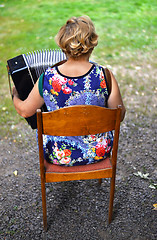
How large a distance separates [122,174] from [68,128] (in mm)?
1393

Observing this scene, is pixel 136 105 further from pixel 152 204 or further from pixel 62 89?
pixel 62 89

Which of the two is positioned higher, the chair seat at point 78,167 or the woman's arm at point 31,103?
the woman's arm at point 31,103

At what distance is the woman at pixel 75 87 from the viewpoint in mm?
1985

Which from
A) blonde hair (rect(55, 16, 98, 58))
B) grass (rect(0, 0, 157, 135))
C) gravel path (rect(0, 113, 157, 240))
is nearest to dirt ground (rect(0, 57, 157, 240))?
gravel path (rect(0, 113, 157, 240))

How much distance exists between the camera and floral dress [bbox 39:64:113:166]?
2031mm

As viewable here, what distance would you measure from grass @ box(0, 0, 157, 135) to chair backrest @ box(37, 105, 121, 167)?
210 cm

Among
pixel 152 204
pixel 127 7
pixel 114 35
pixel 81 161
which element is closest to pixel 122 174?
pixel 152 204

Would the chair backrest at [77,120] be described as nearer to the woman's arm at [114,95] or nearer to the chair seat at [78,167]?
the woman's arm at [114,95]

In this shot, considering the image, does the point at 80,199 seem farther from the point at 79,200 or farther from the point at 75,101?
the point at 75,101

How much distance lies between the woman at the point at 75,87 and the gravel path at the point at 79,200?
68cm

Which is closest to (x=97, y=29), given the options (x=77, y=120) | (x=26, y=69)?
(x=26, y=69)

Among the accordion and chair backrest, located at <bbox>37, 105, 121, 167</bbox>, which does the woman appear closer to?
chair backrest, located at <bbox>37, 105, 121, 167</bbox>

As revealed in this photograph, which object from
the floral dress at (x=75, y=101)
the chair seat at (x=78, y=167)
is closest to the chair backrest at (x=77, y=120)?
the floral dress at (x=75, y=101)

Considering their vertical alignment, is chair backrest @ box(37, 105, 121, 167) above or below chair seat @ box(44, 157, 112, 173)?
above
